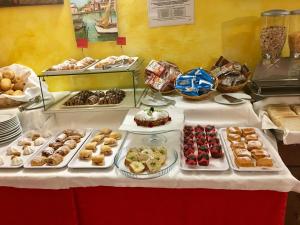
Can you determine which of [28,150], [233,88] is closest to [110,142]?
[28,150]

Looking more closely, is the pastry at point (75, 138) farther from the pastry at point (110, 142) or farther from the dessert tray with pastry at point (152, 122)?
the dessert tray with pastry at point (152, 122)

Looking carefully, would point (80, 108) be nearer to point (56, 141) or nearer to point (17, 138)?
Answer: point (56, 141)

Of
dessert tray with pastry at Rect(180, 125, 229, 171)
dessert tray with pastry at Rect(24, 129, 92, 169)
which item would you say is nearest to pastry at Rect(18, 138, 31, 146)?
dessert tray with pastry at Rect(24, 129, 92, 169)

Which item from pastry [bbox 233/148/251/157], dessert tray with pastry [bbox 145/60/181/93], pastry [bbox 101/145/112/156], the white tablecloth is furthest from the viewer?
dessert tray with pastry [bbox 145/60/181/93]

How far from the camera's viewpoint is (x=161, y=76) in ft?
5.99

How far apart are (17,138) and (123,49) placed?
0.88 m

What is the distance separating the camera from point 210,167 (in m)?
1.20

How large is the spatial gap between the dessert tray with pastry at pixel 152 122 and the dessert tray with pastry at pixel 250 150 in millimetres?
258

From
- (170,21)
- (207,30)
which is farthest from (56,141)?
(207,30)

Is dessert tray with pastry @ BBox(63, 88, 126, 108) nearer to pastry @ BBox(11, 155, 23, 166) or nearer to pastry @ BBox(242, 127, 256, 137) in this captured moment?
pastry @ BBox(11, 155, 23, 166)

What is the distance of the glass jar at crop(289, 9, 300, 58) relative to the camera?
167cm

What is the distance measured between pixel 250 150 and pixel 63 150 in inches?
34.1

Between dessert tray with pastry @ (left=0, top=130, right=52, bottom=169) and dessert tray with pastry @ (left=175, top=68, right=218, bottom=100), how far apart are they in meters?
0.80

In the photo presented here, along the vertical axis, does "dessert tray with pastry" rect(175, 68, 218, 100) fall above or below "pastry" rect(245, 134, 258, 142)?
above
